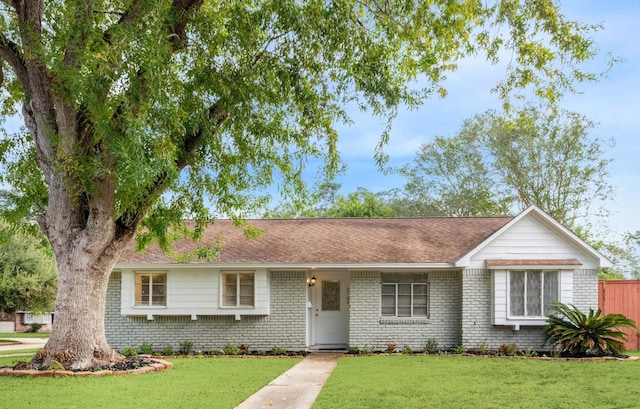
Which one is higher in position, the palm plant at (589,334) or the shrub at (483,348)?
the palm plant at (589,334)

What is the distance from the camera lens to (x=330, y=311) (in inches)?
812

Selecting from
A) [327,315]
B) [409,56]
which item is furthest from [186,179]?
[327,315]

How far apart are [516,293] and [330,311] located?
206 inches

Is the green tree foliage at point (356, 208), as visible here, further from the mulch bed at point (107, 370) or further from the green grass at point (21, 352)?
the mulch bed at point (107, 370)

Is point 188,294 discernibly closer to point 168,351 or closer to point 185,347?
point 185,347

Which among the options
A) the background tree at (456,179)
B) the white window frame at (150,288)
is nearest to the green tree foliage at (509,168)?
the background tree at (456,179)

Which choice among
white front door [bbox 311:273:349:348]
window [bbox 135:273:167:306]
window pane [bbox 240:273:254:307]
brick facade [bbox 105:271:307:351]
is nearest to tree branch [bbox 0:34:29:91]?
window [bbox 135:273:167:306]

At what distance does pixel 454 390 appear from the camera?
37.9ft

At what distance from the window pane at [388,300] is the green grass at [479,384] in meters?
2.62

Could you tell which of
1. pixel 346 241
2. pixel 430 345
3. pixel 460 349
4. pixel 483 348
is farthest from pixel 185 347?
pixel 483 348

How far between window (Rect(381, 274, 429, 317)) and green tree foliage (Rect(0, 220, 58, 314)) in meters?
17.3

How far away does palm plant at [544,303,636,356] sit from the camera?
17.5 metres

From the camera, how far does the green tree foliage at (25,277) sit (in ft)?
100

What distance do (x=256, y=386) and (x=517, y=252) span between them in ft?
Answer: 31.4
